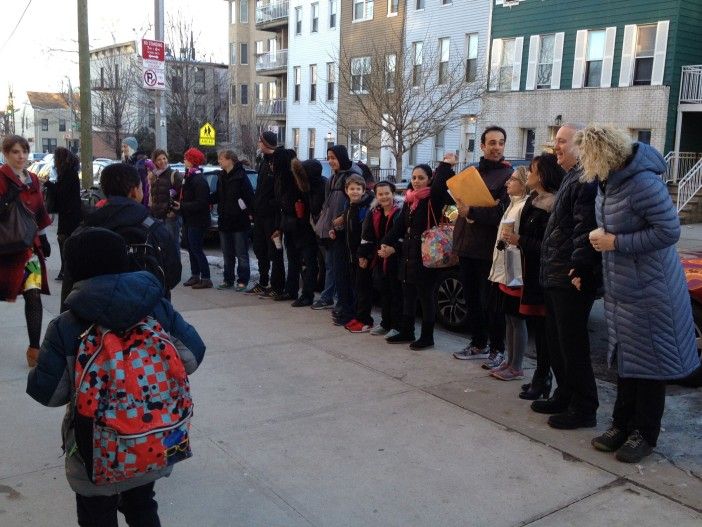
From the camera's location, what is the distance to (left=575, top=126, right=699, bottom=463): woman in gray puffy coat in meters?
3.85

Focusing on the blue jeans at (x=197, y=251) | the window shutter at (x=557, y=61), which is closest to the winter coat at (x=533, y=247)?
the blue jeans at (x=197, y=251)

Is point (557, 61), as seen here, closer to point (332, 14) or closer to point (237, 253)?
point (332, 14)

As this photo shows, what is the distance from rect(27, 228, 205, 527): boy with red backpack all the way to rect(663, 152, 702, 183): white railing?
21.1m

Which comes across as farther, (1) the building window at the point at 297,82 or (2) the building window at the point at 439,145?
(1) the building window at the point at 297,82

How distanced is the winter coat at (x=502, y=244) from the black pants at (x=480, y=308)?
0.47 m

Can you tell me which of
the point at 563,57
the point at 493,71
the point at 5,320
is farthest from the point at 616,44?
the point at 5,320

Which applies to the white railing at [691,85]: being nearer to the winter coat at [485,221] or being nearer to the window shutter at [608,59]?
the window shutter at [608,59]

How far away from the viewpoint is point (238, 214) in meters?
8.88

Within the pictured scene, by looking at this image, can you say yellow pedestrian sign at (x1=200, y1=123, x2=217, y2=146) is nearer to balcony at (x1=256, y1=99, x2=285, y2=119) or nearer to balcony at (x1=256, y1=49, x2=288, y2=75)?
balcony at (x1=256, y1=99, x2=285, y2=119)

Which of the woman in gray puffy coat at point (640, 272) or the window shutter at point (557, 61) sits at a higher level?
the window shutter at point (557, 61)

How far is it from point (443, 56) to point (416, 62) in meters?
1.10

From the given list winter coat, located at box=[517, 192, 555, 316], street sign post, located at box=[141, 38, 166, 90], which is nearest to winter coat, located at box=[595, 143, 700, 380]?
winter coat, located at box=[517, 192, 555, 316]

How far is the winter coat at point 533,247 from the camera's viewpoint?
16.0 ft

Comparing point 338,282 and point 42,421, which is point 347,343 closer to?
point 338,282
